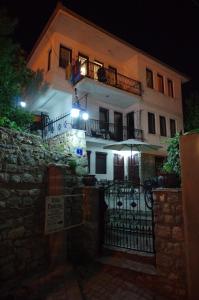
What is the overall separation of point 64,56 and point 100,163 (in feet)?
22.2

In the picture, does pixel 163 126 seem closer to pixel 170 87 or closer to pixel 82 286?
pixel 170 87

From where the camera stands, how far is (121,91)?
1285cm

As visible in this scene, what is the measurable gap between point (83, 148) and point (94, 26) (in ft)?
24.7

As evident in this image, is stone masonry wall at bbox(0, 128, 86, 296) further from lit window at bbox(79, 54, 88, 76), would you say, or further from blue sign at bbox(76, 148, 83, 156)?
lit window at bbox(79, 54, 88, 76)

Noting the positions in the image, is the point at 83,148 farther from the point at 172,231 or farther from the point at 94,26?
the point at 94,26

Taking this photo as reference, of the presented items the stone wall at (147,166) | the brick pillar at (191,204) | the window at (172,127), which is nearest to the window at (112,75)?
the stone wall at (147,166)

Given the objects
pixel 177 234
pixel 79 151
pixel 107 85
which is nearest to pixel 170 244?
pixel 177 234

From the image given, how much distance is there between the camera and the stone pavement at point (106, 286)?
13.3 feet

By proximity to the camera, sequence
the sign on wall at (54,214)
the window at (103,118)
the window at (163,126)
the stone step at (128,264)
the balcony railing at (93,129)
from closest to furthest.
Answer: the stone step at (128,264) < the sign on wall at (54,214) < the balcony railing at (93,129) < the window at (103,118) < the window at (163,126)

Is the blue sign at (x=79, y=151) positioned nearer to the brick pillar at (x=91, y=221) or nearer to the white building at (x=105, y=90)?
the white building at (x=105, y=90)

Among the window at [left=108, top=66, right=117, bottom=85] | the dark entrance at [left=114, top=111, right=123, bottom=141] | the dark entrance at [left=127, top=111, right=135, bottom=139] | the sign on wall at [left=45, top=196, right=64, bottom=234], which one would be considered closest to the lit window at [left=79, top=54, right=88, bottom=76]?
the window at [left=108, top=66, right=117, bottom=85]

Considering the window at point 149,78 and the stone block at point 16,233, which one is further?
the window at point 149,78

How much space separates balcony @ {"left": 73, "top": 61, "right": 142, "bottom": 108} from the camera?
38.9 ft

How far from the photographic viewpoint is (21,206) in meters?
4.67
